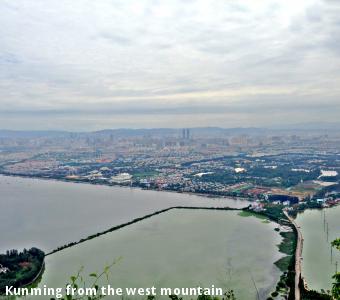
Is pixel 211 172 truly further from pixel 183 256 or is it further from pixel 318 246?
pixel 183 256

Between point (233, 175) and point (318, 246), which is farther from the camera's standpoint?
point (233, 175)

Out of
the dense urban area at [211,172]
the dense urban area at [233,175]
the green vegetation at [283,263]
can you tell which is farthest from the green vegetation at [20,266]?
the dense urban area at [211,172]

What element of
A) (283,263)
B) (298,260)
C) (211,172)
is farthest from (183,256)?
(211,172)

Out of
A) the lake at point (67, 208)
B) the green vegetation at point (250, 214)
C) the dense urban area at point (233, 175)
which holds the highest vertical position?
the dense urban area at point (233, 175)

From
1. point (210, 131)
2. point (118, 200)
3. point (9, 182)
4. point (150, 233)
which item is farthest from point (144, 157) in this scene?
point (210, 131)

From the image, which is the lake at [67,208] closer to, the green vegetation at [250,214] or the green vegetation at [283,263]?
the green vegetation at [250,214]

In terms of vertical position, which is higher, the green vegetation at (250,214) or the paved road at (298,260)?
the paved road at (298,260)

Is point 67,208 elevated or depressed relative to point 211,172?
depressed
